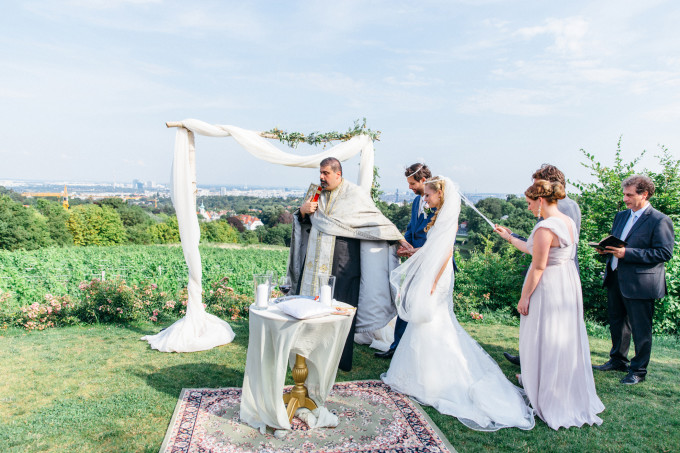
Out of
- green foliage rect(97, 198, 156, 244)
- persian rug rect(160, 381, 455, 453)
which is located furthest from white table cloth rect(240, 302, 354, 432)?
green foliage rect(97, 198, 156, 244)

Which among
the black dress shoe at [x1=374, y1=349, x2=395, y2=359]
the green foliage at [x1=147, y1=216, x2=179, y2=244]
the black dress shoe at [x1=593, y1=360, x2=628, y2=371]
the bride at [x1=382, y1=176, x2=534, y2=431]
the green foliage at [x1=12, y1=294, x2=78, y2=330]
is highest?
the bride at [x1=382, y1=176, x2=534, y2=431]

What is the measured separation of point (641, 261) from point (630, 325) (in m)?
0.93

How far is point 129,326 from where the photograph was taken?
706 centimetres

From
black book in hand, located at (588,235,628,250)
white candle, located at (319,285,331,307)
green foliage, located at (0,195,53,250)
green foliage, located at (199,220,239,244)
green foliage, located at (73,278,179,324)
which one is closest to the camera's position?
white candle, located at (319,285,331,307)

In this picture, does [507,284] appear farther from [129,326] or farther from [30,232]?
[30,232]

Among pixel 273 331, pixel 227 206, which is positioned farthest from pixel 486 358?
pixel 227 206

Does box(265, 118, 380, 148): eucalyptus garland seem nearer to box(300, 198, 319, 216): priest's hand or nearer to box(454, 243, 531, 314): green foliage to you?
box(300, 198, 319, 216): priest's hand

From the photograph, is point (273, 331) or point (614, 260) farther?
point (614, 260)

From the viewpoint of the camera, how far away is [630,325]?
5262 mm

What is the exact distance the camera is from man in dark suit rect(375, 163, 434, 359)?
212 inches

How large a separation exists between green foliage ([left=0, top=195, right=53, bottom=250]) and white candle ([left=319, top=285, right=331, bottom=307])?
40043mm

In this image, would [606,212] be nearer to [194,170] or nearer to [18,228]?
[194,170]

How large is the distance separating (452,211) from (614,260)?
2.29m

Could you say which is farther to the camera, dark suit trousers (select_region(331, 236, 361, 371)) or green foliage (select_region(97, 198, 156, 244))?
green foliage (select_region(97, 198, 156, 244))
